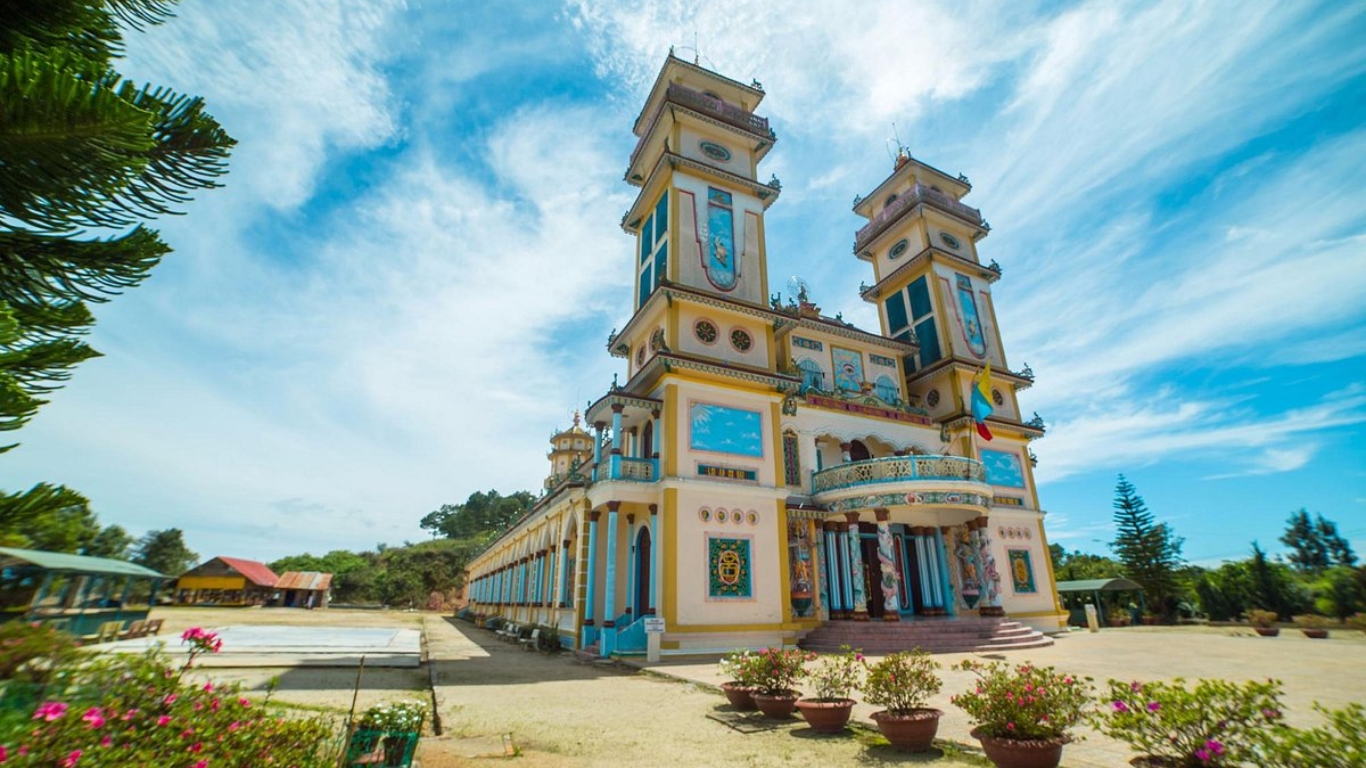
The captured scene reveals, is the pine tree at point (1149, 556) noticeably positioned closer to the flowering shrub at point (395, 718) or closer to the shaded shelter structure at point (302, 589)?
the flowering shrub at point (395, 718)

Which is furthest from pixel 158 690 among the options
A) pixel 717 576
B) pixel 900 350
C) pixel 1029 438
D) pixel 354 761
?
pixel 1029 438

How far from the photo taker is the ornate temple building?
55.0 ft

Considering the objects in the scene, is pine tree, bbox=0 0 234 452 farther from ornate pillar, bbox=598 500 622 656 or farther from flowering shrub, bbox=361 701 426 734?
ornate pillar, bbox=598 500 622 656

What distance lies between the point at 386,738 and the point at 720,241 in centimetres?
1851

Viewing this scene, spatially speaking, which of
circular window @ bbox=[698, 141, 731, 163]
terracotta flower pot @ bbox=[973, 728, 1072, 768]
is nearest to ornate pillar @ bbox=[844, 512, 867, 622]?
terracotta flower pot @ bbox=[973, 728, 1072, 768]

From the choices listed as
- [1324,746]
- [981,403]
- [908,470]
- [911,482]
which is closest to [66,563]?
[911,482]

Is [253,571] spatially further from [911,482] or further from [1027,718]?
[1027,718]

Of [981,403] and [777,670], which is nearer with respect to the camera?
[777,670]

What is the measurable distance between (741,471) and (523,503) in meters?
81.5

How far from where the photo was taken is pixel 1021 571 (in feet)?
73.2

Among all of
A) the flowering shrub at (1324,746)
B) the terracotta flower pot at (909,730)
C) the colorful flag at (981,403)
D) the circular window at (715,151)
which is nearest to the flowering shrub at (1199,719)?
the flowering shrub at (1324,746)

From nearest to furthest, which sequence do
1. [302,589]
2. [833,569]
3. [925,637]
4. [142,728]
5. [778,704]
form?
[142,728]
[778,704]
[925,637]
[833,569]
[302,589]

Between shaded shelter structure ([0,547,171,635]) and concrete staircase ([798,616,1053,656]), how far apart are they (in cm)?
2144

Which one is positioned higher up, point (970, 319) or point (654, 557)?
point (970, 319)
